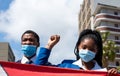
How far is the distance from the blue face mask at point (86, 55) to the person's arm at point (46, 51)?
0.36 m

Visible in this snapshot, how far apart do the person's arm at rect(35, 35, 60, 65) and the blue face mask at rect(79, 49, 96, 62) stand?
36cm

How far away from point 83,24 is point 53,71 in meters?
75.8

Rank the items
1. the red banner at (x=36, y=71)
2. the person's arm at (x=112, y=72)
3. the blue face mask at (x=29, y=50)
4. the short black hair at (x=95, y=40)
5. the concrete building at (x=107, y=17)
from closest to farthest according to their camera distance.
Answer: the person's arm at (x=112, y=72) < the red banner at (x=36, y=71) < the short black hair at (x=95, y=40) < the blue face mask at (x=29, y=50) < the concrete building at (x=107, y=17)

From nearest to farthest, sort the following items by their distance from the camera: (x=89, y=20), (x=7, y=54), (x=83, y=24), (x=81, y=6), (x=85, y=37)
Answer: (x=85, y=37)
(x=89, y=20)
(x=83, y=24)
(x=81, y=6)
(x=7, y=54)

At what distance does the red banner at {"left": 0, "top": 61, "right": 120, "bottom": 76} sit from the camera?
4871mm

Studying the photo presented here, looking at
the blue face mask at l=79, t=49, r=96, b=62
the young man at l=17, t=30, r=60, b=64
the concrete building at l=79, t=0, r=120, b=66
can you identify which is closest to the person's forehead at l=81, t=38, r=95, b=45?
the blue face mask at l=79, t=49, r=96, b=62

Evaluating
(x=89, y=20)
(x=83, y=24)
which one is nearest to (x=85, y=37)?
(x=89, y=20)

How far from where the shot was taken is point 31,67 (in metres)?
4.91

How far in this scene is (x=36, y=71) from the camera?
489cm

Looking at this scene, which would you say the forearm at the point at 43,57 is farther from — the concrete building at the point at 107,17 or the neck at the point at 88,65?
the concrete building at the point at 107,17

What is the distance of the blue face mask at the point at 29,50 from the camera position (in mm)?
5536

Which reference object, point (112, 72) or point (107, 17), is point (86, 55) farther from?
point (107, 17)

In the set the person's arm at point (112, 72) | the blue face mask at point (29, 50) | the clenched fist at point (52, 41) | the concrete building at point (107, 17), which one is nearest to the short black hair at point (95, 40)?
the clenched fist at point (52, 41)

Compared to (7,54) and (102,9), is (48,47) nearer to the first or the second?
(102,9)
